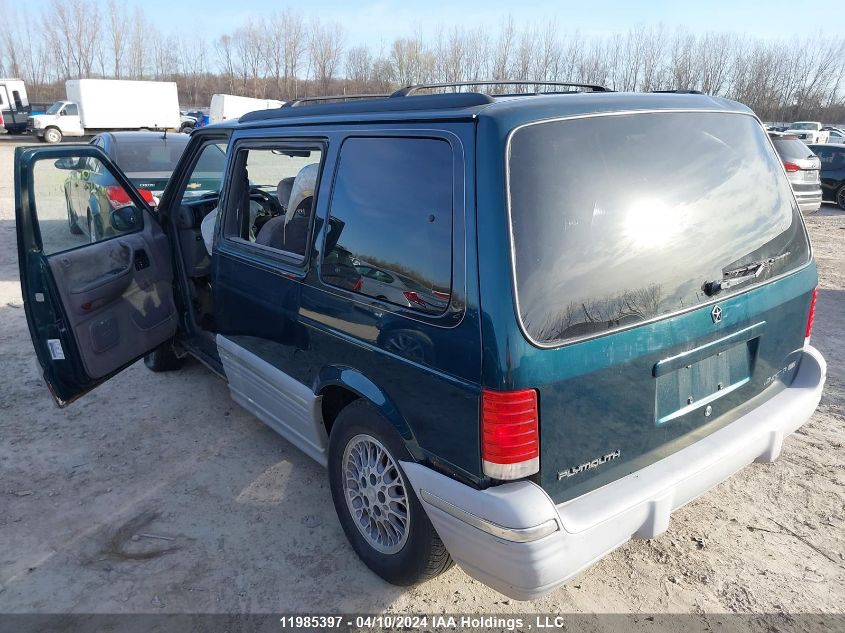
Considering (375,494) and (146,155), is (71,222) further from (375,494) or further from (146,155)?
(146,155)

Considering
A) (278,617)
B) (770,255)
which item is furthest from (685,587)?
(278,617)

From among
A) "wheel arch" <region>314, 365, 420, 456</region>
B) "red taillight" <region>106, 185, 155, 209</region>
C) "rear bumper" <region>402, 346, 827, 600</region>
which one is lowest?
"rear bumper" <region>402, 346, 827, 600</region>

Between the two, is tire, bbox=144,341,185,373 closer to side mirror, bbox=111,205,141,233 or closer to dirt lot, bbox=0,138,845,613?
dirt lot, bbox=0,138,845,613

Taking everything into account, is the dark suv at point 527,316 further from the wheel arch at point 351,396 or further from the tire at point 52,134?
the tire at point 52,134

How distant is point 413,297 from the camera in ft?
7.30

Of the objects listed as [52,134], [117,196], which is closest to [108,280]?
[117,196]

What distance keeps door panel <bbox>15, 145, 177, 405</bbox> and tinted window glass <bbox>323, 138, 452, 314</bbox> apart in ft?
5.62

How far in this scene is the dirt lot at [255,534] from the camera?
2.62 meters

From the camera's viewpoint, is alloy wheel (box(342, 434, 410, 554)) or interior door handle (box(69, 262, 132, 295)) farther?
interior door handle (box(69, 262, 132, 295))

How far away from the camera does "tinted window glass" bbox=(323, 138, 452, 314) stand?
2137 mm

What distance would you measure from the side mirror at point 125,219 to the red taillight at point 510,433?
9.96 ft

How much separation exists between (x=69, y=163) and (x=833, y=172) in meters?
15.8

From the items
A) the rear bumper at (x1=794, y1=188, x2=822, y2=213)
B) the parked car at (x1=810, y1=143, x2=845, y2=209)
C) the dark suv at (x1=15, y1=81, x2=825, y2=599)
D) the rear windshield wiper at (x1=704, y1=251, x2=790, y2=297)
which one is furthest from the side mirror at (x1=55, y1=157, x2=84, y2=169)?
the parked car at (x1=810, y1=143, x2=845, y2=209)

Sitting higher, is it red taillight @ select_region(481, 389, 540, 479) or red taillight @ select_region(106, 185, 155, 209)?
red taillight @ select_region(106, 185, 155, 209)
